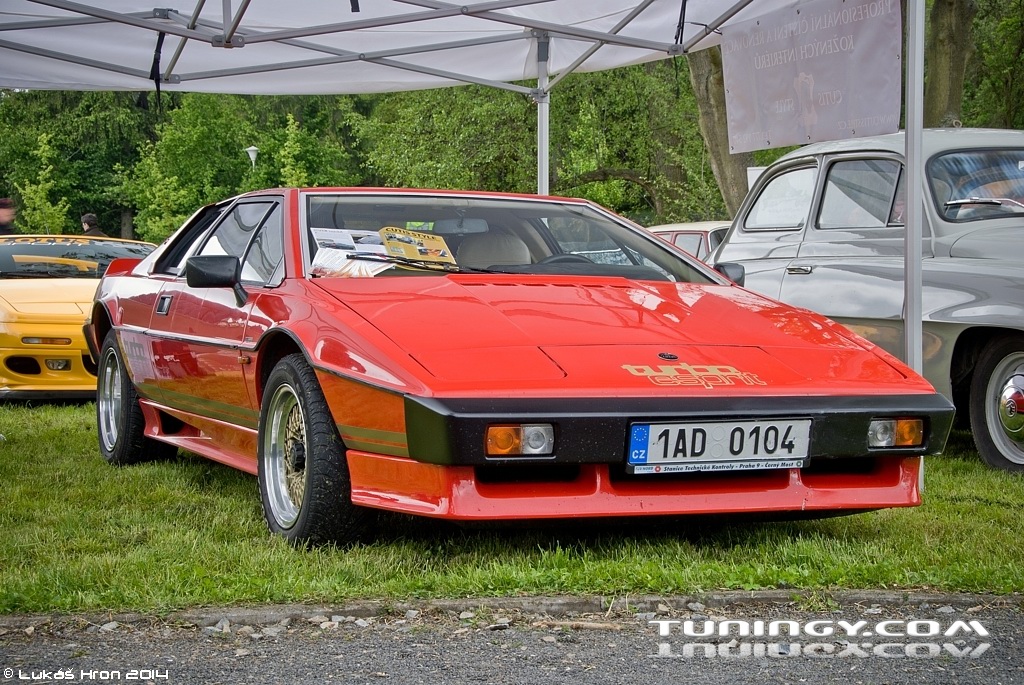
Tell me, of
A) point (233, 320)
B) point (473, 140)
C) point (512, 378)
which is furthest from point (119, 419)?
→ point (473, 140)

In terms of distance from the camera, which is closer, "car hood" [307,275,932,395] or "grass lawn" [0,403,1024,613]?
"grass lawn" [0,403,1024,613]

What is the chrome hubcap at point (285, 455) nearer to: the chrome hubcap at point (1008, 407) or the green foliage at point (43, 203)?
the chrome hubcap at point (1008, 407)

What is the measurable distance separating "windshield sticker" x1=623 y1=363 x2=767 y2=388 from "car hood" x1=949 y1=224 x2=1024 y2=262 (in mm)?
2571

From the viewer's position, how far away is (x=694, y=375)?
3.77 meters

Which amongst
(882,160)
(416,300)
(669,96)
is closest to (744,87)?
(882,160)

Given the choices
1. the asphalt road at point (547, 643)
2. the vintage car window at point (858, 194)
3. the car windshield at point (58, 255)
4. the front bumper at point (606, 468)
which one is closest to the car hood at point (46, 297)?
the car windshield at point (58, 255)

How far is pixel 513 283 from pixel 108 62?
5491mm

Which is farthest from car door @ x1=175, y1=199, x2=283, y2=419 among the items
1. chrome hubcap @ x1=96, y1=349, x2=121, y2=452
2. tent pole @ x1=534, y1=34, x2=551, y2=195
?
tent pole @ x1=534, y1=34, x2=551, y2=195

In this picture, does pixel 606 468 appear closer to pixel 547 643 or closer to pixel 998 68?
pixel 547 643

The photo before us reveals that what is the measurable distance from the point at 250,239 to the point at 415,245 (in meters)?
0.79

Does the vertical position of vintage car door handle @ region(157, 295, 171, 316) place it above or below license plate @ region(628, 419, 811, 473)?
above

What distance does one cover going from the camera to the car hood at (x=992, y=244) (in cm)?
591

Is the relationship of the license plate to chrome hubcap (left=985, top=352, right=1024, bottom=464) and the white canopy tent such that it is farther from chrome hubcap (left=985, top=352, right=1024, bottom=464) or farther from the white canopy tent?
the white canopy tent

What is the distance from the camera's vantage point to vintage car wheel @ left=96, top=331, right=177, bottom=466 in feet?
20.2
